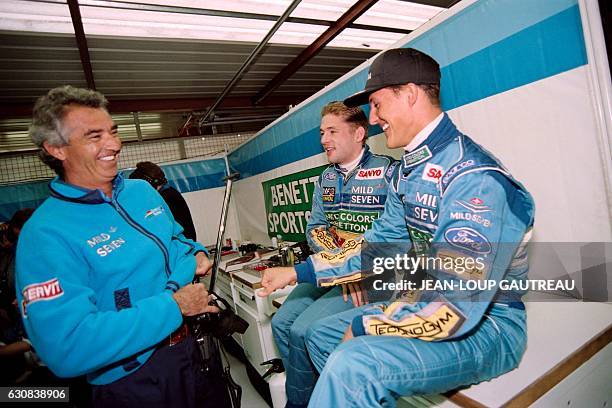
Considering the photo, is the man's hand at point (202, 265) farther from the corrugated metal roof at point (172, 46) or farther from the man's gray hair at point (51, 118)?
the corrugated metal roof at point (172, 46)

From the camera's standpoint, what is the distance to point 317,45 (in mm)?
3449

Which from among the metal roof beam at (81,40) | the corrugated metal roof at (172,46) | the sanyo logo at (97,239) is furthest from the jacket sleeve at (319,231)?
the metal roof beam at (81,40)

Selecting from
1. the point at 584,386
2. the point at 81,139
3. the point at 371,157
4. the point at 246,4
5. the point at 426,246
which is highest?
the point at 246,4

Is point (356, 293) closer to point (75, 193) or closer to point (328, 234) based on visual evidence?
point (328, 234)

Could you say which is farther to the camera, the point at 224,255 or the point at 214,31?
the point at 224,255

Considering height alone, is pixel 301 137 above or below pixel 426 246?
above

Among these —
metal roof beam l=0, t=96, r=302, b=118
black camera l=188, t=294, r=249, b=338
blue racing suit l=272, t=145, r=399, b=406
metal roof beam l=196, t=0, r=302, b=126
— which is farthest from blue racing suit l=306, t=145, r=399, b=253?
metal roof beam l=0, t=96, r=302, b=118

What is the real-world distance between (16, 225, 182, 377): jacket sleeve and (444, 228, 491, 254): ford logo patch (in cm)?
90

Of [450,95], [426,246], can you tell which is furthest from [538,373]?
[450,95]

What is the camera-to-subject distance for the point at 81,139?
3.37 feet

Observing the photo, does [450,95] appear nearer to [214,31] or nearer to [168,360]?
[168,360]

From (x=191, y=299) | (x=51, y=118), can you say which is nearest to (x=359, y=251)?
(x=191, y=299)

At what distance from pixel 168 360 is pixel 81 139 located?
30.1 inches

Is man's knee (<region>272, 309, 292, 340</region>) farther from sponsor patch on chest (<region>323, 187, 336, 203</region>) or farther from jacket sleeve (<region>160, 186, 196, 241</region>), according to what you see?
jacket sleeve (<region>160, 186, 196, 241</region>)
